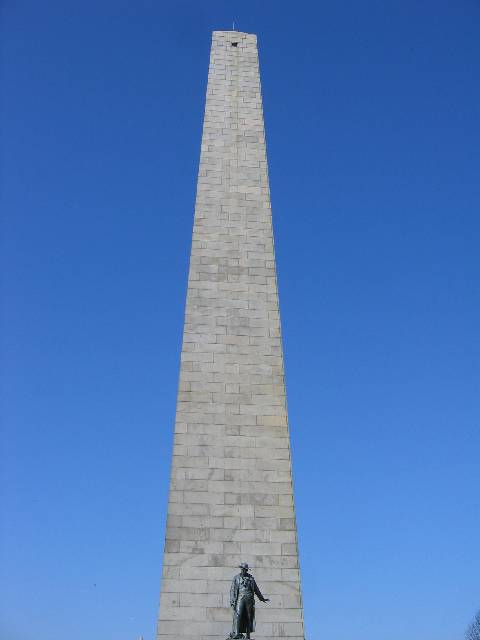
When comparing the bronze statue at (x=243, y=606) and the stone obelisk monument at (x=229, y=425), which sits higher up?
the stone obelisk monument at (x=229, y=425)

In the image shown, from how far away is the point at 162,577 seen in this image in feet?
49.5

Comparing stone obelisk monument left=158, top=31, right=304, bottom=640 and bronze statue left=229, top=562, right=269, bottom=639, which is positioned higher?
stone obelisk monument left=158, top=31, right=304, bottom=640

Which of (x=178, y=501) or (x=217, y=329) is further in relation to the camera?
(x=217, y=329)

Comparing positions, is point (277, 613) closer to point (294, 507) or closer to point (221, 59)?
point (294, 507)

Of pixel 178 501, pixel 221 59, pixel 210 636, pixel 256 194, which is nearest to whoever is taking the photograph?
pixel 210 636

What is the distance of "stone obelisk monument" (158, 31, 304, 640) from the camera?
49.0 feet

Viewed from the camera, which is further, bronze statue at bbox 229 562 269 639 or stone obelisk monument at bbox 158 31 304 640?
stone obelisk monument at bbox 158 31 304 640

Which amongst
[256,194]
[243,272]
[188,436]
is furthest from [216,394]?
[256,194]

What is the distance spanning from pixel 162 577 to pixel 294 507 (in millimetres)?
3549

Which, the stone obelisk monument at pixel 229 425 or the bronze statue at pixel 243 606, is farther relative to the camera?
the stone obelisk monument at pixel 229 425

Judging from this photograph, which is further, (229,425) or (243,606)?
(229,425)

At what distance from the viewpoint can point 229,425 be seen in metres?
17.1

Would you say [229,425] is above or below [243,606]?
above

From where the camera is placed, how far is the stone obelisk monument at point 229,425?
1493cm
